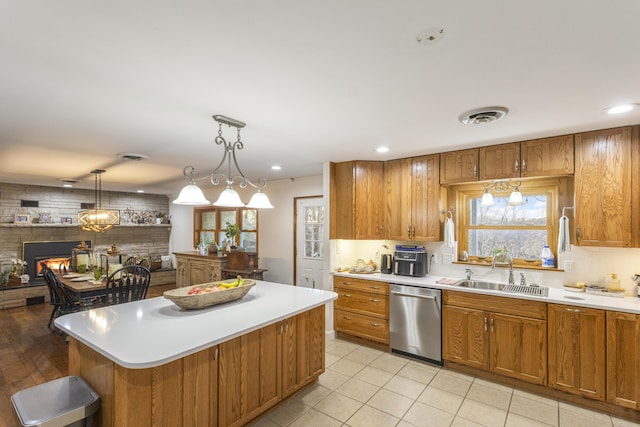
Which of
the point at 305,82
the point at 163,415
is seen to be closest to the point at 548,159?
the point at 305,82

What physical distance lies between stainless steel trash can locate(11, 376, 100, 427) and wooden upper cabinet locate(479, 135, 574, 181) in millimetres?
3669

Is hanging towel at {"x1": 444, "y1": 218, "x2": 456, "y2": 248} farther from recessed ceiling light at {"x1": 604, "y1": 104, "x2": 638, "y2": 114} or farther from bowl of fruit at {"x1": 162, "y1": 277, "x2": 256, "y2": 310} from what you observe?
bowl of fruit at {"x1": 162, "y1": 277, "x2": 256, "y2": 310}

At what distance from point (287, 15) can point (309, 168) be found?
3.33 metres

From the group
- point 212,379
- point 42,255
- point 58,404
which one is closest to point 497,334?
point 212,379

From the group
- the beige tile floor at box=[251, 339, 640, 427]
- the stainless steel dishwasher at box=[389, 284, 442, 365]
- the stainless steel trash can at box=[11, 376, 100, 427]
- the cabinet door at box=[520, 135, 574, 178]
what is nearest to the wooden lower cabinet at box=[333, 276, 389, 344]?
the stainless steel dishwasher at box=[389, 284, 442, 365]

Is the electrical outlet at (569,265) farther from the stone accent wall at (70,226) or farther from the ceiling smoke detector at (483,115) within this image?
the stone accent wall at (70,226)

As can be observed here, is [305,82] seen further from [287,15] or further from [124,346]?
[124,346]

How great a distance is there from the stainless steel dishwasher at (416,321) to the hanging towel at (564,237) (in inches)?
48.3

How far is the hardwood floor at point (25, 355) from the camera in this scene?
9.26 feet

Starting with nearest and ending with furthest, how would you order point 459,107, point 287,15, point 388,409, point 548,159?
point 287,15 < point 459,107 < point 388,409 < point 548,159

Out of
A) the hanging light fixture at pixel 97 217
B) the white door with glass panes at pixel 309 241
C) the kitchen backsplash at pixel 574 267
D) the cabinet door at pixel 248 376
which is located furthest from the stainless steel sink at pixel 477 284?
the hanging light fixture at pixel 97 217

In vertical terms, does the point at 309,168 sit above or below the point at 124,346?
above

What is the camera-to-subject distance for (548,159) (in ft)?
9.46

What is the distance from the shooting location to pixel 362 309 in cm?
377
